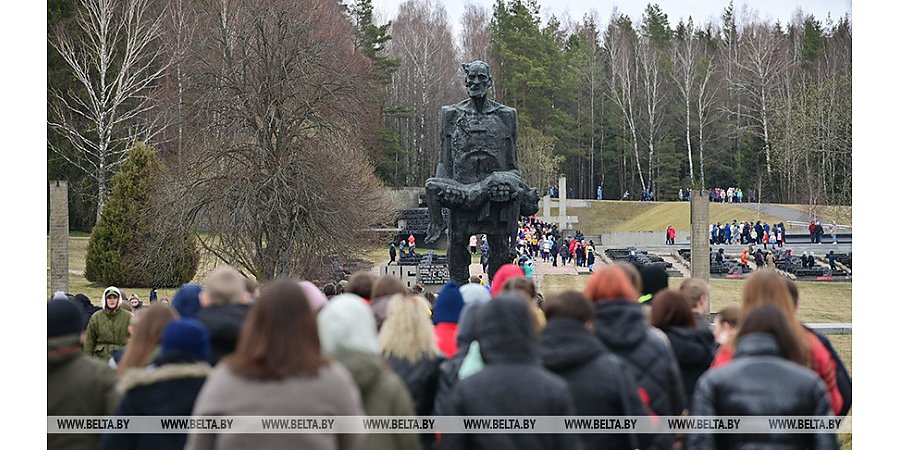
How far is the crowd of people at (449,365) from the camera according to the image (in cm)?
469

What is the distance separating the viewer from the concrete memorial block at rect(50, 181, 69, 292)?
22.2 m

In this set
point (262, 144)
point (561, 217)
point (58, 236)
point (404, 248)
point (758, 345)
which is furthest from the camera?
point (561, 217)

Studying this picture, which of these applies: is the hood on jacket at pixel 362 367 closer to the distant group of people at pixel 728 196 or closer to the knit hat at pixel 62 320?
the knit hat at pixel 62 320

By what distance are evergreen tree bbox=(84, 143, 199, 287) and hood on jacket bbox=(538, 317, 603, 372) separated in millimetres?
24332

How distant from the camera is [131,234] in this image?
29.5m

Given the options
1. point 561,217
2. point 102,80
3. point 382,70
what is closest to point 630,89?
point 382,70

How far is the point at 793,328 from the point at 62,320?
12.6 feet

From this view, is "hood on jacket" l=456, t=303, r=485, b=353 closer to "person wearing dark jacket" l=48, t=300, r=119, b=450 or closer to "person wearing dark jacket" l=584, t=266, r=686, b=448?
"person wearing dark jacket" l=584, t=266, r=686, b=448

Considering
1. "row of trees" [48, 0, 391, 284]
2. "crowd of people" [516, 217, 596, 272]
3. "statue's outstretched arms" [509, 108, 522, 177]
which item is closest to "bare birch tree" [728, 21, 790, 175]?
"crowd of people" [516, 217, 596, 272]

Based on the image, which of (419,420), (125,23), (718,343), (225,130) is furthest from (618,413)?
(125,23)

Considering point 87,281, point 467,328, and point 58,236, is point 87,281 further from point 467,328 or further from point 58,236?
point 467,328

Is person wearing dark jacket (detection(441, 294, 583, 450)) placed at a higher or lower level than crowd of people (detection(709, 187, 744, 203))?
lower

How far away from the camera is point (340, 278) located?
3181 centimetres

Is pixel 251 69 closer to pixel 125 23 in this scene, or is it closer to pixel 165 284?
pixel 165 284
